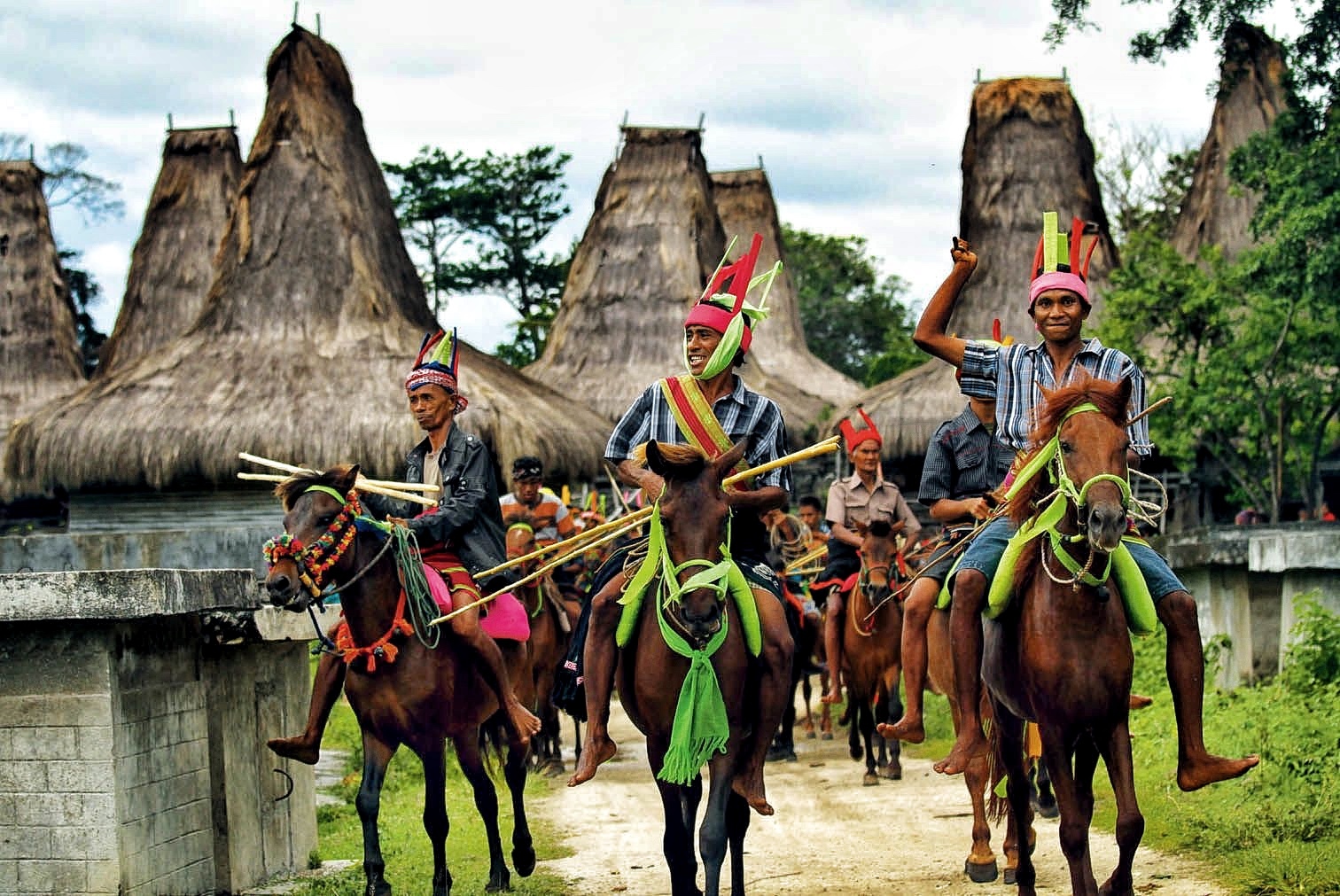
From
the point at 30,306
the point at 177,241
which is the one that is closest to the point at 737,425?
the point at 177,241

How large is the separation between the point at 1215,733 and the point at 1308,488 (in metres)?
12.2

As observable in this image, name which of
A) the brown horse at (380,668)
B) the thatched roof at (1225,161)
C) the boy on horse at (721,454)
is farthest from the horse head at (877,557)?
the thatched roof at (1225,161)

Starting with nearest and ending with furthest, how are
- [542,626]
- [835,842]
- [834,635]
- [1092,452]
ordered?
1. [1092,452]
2. [835,842]
3. [542,626]
4. [834,635]

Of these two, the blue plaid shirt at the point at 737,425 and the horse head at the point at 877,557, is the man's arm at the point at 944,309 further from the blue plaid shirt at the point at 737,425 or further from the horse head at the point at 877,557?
the horse head at the point at 877,557

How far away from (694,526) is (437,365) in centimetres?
303

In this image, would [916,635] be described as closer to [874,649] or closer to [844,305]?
[874,649]

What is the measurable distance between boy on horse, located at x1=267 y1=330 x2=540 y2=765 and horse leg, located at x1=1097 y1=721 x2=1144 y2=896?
138 inches

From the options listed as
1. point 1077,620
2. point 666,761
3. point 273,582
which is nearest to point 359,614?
point 273,582

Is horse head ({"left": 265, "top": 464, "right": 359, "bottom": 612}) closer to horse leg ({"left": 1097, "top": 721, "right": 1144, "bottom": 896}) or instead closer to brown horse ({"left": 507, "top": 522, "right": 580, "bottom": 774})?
horse leg ({"left": 1097, "top": 721, "right": 1144, "bottom": 896})

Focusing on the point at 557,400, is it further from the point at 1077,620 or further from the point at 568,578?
the point at 1077,620

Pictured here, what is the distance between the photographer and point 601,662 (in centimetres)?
754

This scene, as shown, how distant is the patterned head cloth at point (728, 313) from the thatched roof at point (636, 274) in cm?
2047

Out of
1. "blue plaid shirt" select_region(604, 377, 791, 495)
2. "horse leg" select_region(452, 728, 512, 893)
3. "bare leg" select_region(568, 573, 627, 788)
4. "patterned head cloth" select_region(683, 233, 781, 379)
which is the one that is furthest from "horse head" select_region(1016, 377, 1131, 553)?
"horse leg" select_region(452, 728, 512, 893)

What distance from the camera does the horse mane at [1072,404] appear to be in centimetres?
659
